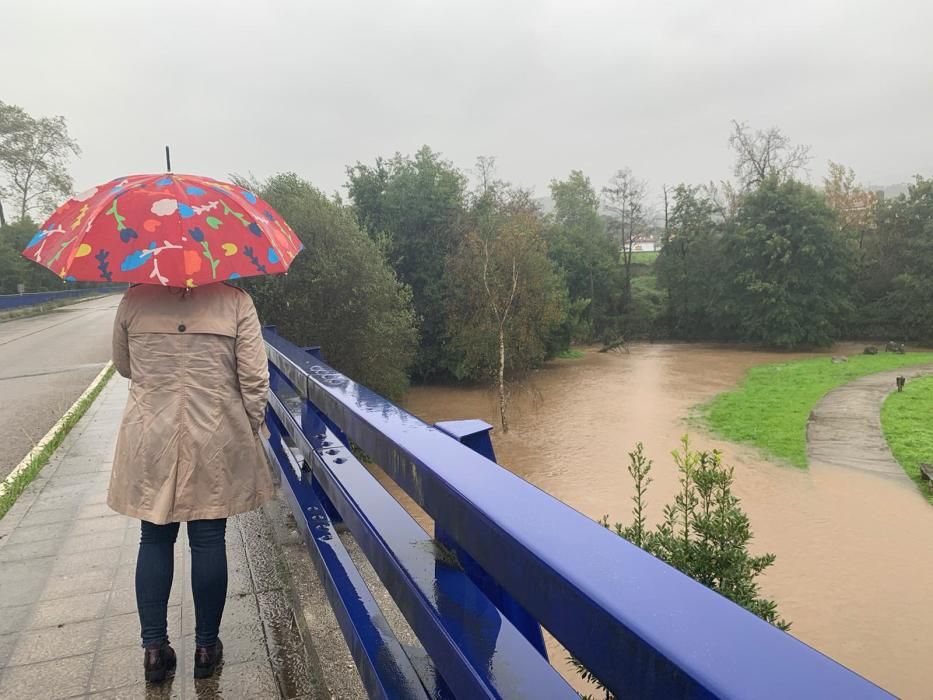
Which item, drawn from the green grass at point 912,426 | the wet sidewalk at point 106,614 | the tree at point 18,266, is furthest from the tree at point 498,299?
the tree at point 18,266

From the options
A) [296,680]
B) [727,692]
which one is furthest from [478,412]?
[727,692]

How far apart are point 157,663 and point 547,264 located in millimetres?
28259

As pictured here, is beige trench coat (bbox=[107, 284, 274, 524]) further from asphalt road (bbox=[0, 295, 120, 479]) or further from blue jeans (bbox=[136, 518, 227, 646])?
asphalt road (bbox=[0, 295, 120, 479])

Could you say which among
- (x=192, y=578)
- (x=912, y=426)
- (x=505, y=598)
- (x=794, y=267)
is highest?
(x=794, y=267)

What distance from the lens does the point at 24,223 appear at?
47219 millimetres

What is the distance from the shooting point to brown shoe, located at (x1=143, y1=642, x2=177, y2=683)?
246 centimetres

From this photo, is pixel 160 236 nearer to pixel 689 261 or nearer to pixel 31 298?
pixel 31 298

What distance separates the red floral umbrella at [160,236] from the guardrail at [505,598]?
61cm

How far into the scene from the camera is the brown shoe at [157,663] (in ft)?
8.07

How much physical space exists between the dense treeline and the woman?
16.7 metres

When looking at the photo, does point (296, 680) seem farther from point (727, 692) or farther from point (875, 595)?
point (875, 595)

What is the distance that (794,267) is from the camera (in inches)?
1575

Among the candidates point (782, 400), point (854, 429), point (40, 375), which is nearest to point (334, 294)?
point (40, 375)

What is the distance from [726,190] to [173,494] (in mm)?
53581
